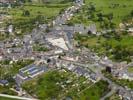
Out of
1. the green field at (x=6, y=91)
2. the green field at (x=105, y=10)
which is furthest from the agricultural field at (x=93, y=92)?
the green field at (x=105, y=10)

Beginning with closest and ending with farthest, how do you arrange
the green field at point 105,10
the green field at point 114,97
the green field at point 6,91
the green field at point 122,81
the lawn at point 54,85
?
the green field at point 114,97, the lawn at point 54,85, the green field at point 6,91, the green field at point 122,81, the green field at point 105,10

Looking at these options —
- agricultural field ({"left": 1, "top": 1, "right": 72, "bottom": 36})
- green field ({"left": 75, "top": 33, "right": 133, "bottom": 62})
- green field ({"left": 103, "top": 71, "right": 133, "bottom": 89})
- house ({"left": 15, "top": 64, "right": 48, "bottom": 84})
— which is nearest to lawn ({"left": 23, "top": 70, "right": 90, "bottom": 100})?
house ({"left": 15, "top": 64, "right": 48, "bottom": 84})

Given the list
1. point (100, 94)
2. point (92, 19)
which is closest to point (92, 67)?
point (100, 94)

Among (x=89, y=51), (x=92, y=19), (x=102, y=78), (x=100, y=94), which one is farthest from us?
(x=92, y=19)

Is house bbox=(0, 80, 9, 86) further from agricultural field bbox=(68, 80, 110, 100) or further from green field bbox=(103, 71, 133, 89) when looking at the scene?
green field bbox=(103, 71, 133, 89)

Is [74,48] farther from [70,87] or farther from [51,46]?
[70,87]

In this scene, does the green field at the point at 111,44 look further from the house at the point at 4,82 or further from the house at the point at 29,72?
the house at the point at 4,82
